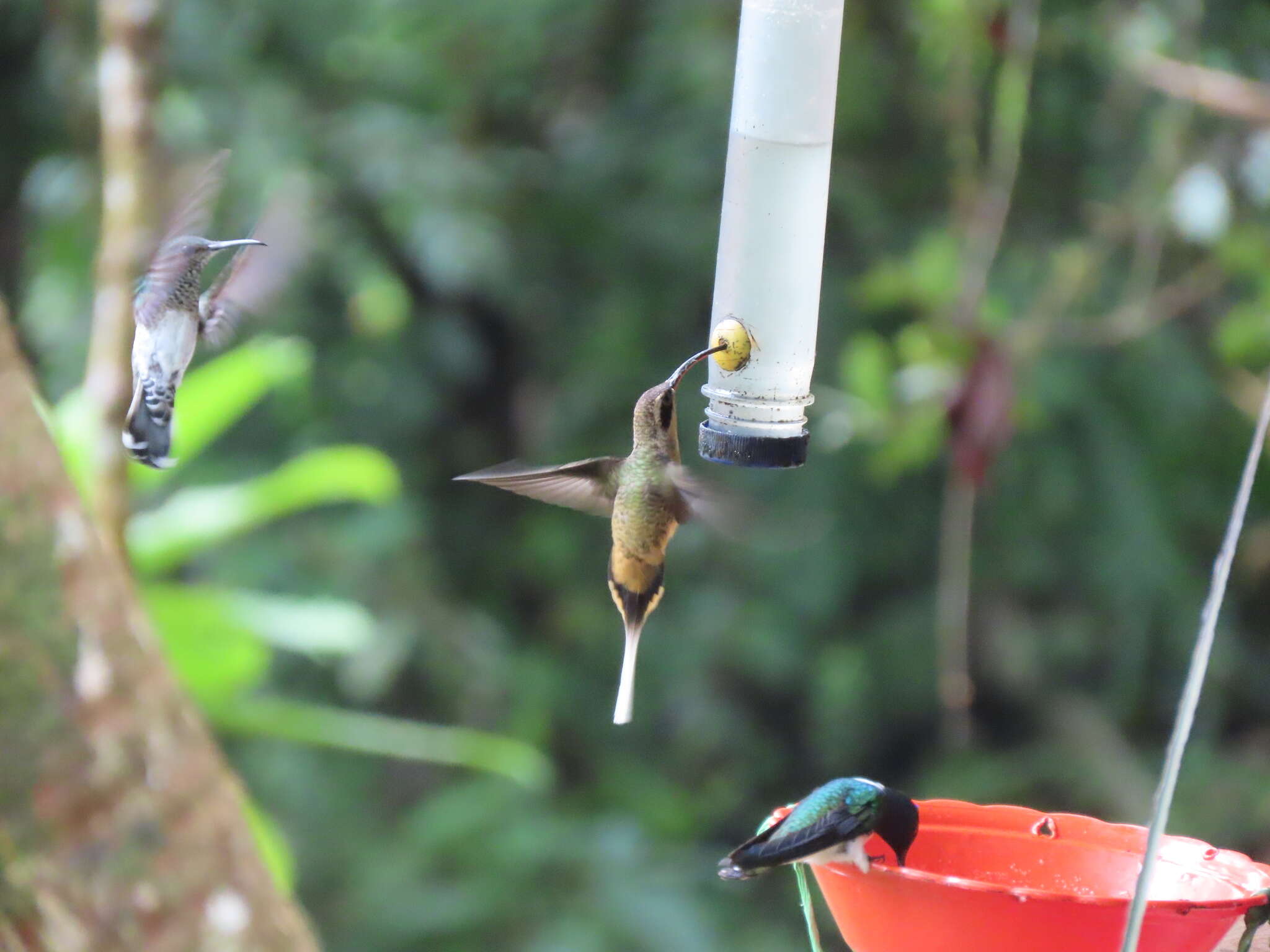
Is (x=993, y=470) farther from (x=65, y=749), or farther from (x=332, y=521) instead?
(x=65, y=749)

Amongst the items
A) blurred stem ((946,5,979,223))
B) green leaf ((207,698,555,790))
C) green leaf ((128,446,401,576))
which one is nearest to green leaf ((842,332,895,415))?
blurred stem ((946,5,979,223))

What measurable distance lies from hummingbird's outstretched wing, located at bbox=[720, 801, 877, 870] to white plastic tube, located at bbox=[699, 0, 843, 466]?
0.33 m

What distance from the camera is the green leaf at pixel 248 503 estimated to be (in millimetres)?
2631

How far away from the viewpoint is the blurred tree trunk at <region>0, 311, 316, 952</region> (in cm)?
138

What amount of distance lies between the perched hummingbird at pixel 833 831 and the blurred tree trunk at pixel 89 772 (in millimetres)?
596

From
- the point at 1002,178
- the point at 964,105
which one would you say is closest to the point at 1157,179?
the point at 1002,178

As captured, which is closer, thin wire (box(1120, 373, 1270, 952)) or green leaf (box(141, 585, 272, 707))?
thin wire (box(1120, 373, 1270, 952))

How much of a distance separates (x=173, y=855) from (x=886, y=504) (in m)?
3.07

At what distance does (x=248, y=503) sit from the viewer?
9.07 ft

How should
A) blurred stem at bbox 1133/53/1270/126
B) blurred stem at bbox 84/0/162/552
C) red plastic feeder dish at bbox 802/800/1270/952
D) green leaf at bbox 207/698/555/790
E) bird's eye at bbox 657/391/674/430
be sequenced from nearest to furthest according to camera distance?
red plastic feeder dish at bbox 802/800/1270/952 → bird's eye at bbox 657/391/674/430 → blurred stem at bbox 84/0/162/552 → blurred stem at bbox 1133/53/1270/126 → green leaf at bbox 207/698/555/790

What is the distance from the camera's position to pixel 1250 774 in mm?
3910

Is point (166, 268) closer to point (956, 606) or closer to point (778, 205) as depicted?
point (778, 205)

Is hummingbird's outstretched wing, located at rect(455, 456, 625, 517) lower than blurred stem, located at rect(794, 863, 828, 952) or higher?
higher

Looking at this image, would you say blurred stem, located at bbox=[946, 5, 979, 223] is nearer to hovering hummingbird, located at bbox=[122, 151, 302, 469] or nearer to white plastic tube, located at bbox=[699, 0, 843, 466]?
white plastic tube, located at bbox=[699, 0, 843, 466]
